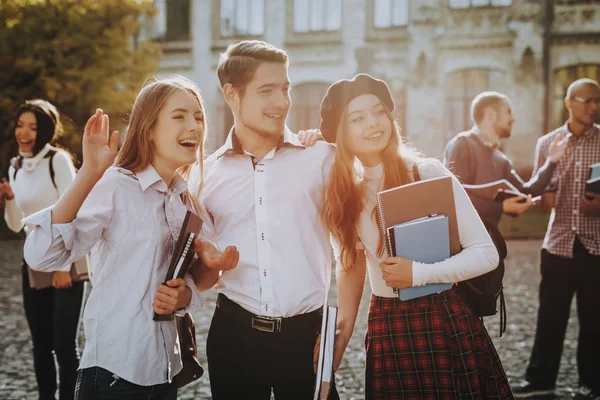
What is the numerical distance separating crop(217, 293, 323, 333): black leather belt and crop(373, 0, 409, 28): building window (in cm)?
2099

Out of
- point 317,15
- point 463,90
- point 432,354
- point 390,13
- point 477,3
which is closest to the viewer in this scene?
point 432,354

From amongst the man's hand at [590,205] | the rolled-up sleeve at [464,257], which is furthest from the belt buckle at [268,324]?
the man's hand at [590,205]

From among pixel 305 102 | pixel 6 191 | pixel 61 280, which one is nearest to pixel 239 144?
pixel 61 280

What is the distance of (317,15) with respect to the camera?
2314 cm

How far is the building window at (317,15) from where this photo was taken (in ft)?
75.5

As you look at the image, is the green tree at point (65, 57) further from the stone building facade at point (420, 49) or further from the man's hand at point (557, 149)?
the man's hand at point (557, 149)

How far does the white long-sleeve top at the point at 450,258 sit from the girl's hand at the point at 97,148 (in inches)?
44.4

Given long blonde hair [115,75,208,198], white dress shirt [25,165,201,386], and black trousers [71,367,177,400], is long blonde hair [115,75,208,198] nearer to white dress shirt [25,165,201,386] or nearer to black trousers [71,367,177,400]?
white dress shirt [25,165,201,386]

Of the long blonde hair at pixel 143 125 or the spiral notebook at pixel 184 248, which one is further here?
the long blonde hair at pixel 143 125

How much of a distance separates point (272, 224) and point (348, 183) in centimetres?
39

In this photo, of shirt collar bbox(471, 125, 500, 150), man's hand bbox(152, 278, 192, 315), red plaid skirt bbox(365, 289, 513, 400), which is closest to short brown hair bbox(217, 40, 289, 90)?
man's hand bbox(152, 278, 192, 315)

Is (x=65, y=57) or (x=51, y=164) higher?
(x=65, y=57)

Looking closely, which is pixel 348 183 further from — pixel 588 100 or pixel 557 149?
pixel 588 100

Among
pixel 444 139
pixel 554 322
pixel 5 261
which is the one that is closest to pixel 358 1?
pixel 444 139
